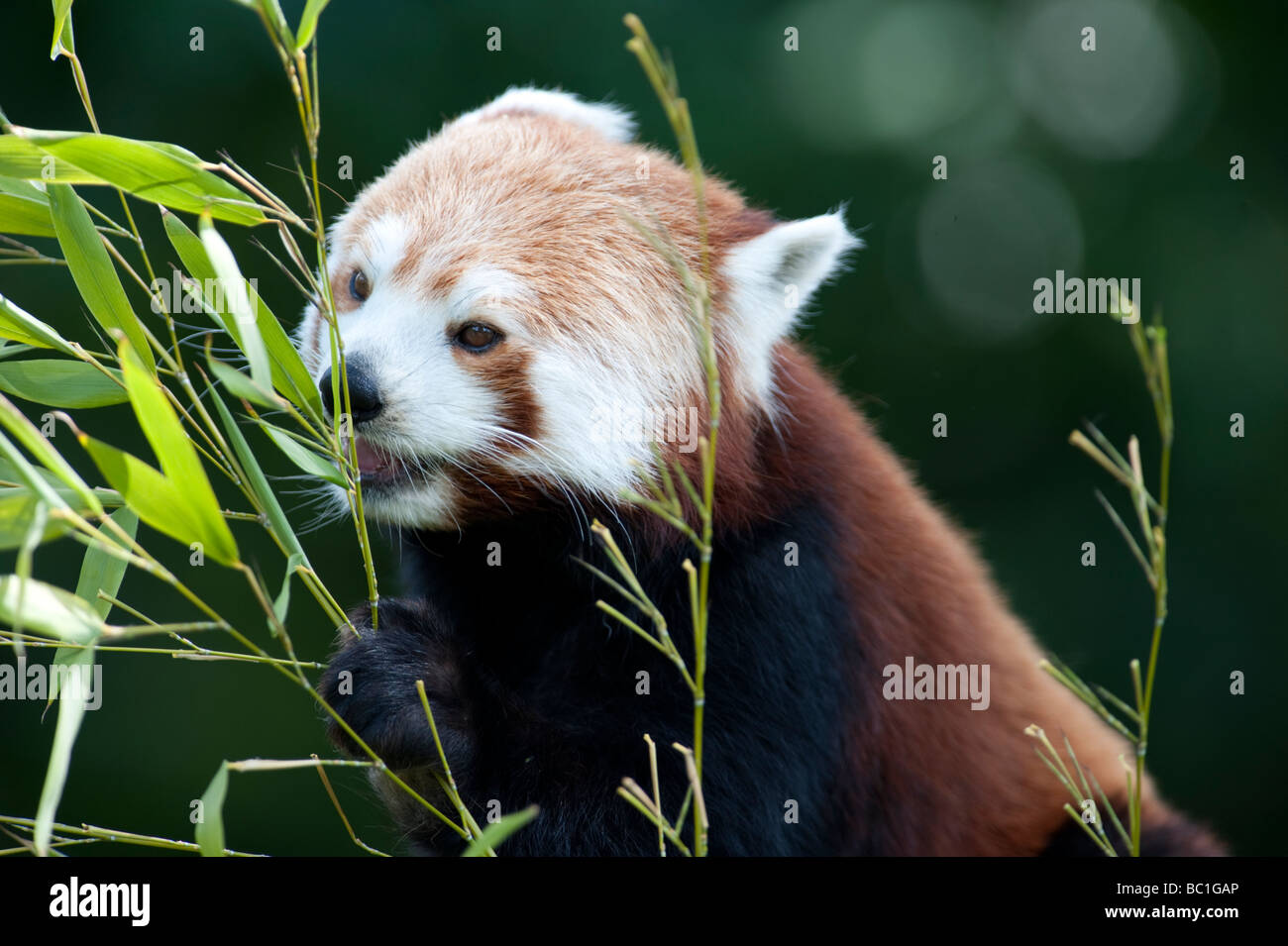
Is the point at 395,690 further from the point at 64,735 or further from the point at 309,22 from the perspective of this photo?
the point at 309,22

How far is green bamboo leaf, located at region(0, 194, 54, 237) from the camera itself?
1.46 m

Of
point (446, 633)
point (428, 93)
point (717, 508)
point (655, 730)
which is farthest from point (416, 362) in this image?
point (428, 93)

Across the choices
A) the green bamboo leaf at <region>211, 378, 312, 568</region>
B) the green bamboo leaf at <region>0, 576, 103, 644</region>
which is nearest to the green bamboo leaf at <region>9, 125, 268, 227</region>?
the green bamboo leaf at <region>211, 378, 312, 568</region>

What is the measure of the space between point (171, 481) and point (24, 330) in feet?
1.23

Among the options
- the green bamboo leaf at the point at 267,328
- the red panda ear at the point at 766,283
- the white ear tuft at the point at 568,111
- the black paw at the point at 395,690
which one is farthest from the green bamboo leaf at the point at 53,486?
the white ear tuft at the point at 568,111

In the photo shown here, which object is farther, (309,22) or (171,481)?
(309,22)

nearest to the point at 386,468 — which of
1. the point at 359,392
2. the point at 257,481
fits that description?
the point at 359,392

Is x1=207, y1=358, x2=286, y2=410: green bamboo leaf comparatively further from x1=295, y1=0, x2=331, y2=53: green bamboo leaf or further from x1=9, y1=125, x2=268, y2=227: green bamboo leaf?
x1=295, y1=0, x2=331, y2=53: green bamboo leaf

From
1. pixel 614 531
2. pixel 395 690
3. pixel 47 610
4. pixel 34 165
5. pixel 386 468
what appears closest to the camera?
pixel 47 610

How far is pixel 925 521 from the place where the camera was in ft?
7.67

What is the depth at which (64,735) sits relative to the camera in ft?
3.49

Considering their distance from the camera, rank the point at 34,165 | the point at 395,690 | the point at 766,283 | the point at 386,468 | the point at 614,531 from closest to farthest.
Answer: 1. the point at 34,165
2. the point at 395,690
3. the point at 386,468
4. the point at 614,531
5. the point at 766,283

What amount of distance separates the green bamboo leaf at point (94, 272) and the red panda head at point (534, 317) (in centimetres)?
30
